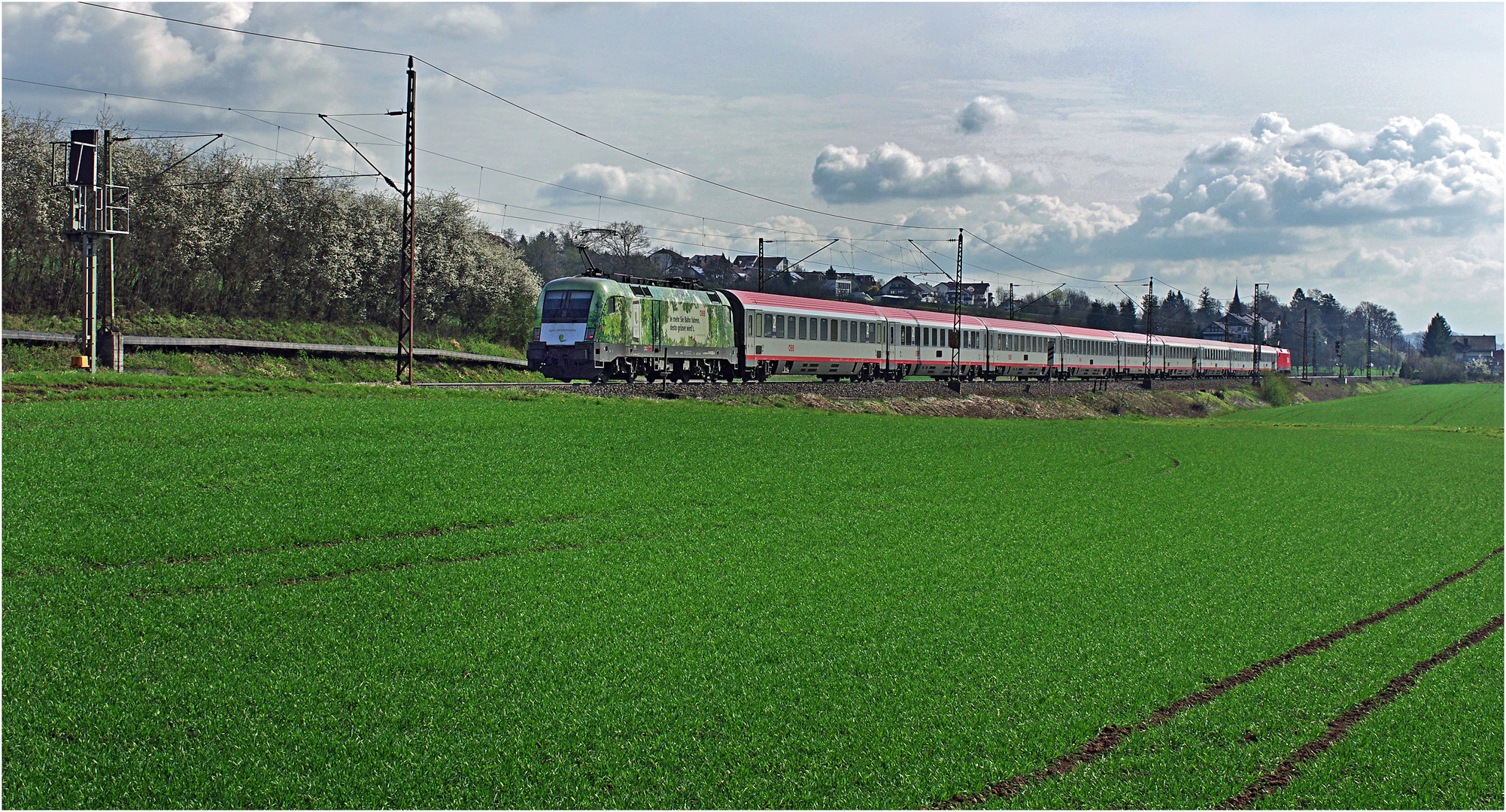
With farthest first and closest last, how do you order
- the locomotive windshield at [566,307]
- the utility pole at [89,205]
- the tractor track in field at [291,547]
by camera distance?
the locomotive windshield at [566,307] → the utility pole at [89,205] → the tractor track in field at [291,547]

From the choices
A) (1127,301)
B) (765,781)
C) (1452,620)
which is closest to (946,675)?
(765,781)

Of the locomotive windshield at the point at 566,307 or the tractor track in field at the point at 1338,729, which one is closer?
the tractor track in field at the point at 1338,729

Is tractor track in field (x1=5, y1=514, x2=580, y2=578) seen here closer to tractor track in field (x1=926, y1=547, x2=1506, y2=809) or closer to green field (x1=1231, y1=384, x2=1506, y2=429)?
tractor track in field (x1=926, y1=547, x2=1506, y2=809)

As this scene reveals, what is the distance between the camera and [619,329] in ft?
105

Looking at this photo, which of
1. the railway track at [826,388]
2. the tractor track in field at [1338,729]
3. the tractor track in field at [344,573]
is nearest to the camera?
the tractor track in field at [1338,729]

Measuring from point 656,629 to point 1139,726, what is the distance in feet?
14.9

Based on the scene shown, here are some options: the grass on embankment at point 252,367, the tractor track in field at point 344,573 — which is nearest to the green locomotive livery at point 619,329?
the grass on embankment at point 252,367

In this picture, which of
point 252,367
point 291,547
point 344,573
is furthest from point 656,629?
point 252,367

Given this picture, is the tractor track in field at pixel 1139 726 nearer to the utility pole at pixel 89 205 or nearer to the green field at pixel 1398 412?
the utility pole at pixel 89 205

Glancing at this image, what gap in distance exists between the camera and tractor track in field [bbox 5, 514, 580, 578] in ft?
33.9

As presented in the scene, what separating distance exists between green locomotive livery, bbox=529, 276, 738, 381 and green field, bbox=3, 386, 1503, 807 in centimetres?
1180

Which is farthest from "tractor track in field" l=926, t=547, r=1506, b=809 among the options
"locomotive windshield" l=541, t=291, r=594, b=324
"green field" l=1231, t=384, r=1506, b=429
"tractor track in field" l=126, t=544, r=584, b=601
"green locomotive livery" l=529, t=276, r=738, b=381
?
"green field" l=1231, t=384, r=1506, b=429

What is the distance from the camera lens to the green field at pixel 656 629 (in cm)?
677

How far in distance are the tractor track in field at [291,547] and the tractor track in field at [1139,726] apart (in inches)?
336
